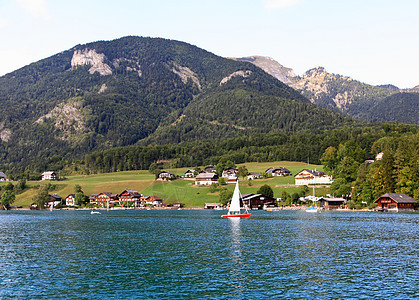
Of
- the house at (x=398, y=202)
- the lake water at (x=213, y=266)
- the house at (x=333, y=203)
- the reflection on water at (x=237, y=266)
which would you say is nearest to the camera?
the lake water at (x=213, y=266)

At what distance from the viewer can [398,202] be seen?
6117 inches

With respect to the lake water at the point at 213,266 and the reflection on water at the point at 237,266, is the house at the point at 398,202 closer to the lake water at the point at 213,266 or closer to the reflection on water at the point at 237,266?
the lake water at the point at 213,266

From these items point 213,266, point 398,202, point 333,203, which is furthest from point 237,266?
point 333,203

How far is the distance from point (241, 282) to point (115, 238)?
45.2 metres

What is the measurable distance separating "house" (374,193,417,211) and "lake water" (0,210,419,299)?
74300 millimetres

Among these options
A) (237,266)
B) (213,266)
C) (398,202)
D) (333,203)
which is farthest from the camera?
(333,203)

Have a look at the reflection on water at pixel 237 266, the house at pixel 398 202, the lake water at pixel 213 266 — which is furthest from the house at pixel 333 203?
the reflection on water at pixel 237 266

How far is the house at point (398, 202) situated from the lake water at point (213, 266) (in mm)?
74300

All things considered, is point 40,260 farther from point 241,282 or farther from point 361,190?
point 361,190

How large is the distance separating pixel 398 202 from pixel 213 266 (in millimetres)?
121577

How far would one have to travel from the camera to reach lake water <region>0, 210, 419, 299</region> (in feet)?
135

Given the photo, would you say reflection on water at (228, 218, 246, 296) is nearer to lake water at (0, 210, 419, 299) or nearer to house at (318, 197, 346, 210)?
lake water at (0, 210, 419, 299)

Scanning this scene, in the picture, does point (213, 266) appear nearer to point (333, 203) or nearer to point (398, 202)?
point (398, 202)

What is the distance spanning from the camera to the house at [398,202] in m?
156
